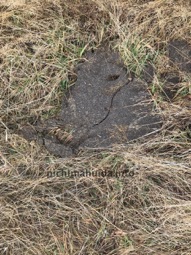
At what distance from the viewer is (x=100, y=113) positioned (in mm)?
2502

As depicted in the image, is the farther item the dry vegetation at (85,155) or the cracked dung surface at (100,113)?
the cracked dung surface at (100,113)

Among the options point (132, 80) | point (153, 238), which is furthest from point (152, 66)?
point (153, 238)

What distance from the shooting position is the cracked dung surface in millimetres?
2463

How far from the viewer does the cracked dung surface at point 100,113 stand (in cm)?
246

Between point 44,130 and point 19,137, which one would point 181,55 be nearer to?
point 44,130

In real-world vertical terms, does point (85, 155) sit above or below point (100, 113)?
below

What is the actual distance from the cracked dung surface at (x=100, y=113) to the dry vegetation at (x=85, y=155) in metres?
0.06

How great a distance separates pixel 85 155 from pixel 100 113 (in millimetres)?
286

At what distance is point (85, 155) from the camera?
2441 millimetres

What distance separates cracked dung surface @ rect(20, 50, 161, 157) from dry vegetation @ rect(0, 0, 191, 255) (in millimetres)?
64

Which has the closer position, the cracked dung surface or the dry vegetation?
the dry vegetation

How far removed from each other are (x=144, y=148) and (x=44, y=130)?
0.65 meters

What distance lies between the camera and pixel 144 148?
94.7 inches

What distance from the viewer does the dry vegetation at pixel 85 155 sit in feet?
7.45
